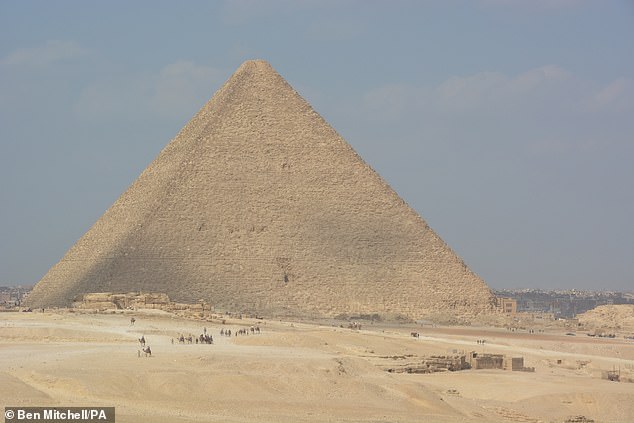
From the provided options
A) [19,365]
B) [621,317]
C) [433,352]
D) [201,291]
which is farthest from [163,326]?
[621,317]

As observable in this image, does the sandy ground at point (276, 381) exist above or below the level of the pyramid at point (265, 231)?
below

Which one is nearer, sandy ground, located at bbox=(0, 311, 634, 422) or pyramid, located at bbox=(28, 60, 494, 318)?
sandy ground, located at bbox=(0, 311, 634, 422)

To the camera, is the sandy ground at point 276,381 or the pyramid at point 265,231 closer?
the sandy ground at point 276,381

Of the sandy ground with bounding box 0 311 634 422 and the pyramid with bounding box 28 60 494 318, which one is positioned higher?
the pyramid with bounding box 28 60 494 318

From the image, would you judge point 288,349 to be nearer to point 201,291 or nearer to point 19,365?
point 19,365
